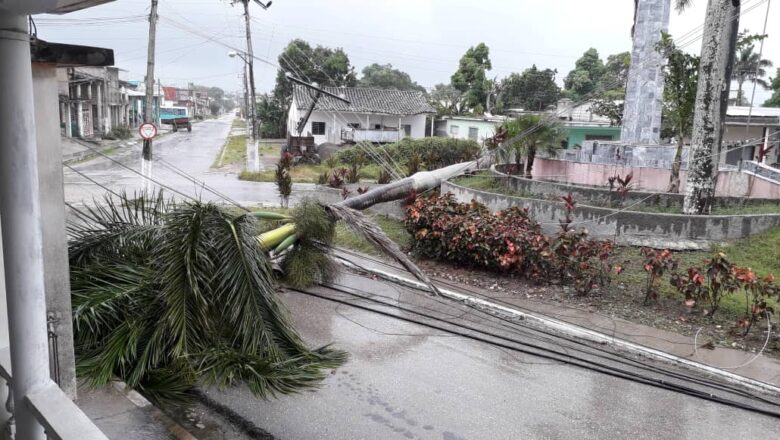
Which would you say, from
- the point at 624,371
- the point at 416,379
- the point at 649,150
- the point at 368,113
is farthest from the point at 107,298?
the point at 368,113

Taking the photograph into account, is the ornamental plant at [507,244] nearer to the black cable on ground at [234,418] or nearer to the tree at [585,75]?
the black cable on ground at [234,418]

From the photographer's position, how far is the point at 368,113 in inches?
1658

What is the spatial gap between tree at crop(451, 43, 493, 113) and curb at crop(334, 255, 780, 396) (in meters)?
38.3

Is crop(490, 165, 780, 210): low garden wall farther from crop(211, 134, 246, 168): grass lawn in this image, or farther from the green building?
the green building

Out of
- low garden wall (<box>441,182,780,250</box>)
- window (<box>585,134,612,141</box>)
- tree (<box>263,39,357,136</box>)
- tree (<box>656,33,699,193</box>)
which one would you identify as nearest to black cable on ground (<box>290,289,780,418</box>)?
low garden wall (<box>441,182,780,250</box>)

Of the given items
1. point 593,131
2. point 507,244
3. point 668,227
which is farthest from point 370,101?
point 507,244

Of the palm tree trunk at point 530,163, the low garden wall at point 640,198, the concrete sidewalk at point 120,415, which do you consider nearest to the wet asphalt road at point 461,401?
the concrete sidewalk at point 120,415

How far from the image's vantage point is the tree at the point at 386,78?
7969 centimetres

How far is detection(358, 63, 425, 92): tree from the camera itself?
261 feet

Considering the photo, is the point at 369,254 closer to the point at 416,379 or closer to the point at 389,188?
the point at 389,188

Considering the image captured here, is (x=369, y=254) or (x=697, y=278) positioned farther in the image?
(x=369, y=254)

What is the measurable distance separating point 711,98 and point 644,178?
4891 millimetres

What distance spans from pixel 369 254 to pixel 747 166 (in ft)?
44.2

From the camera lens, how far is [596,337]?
808cm
